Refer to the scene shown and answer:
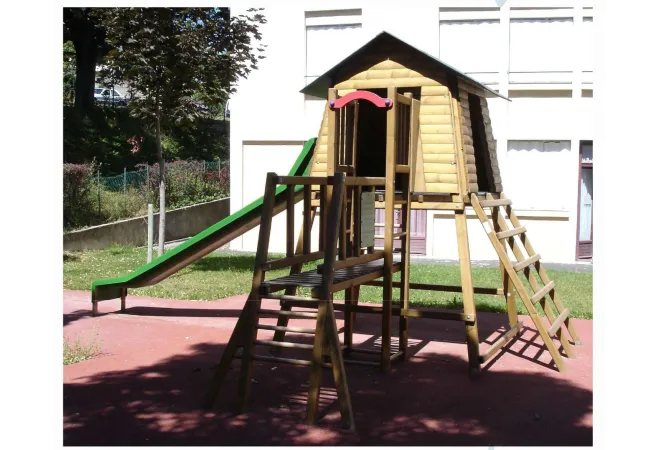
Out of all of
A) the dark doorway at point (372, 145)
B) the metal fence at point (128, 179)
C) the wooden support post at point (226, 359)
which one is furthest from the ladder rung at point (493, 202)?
the metal fence at point (128, 179)

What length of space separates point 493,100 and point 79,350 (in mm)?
9876

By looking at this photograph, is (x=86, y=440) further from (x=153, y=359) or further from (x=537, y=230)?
(x=537, y=230)

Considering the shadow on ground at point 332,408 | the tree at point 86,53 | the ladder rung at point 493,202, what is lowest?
the shadow on ground at point 332,408

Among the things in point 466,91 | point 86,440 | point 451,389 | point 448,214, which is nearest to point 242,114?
point 448,214

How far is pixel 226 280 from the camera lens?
12.8 metres

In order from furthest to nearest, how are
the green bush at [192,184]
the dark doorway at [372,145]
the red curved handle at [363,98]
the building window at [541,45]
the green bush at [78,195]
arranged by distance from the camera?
the green bush at [192,184] → the green bush at [78,195] → the building window at [541,45] → the dark doorway at [372,145] → the red curved handle at [363,98]

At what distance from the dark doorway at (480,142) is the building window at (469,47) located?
2.57 metres

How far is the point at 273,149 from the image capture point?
53.9 ft

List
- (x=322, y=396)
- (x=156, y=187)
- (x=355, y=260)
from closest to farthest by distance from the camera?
(x=322, y=396) → (x=355, y=260) → (x=156, y=187)

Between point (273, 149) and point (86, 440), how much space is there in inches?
451

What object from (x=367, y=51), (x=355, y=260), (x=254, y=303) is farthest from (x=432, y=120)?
(x=254, y=303)

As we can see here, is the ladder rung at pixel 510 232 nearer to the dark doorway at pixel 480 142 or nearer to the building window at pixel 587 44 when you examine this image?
the dark doorway at pixel 480 142

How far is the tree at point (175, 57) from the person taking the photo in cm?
1018

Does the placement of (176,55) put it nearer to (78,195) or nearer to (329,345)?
(78,195)
